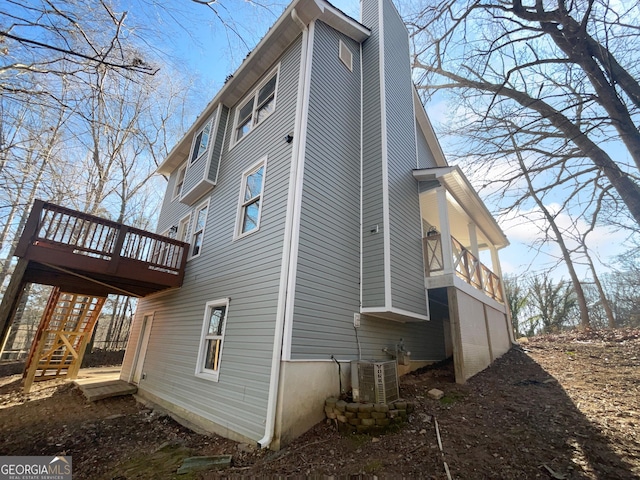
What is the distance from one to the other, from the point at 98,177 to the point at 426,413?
1807 cm

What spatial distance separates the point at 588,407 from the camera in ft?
16.3

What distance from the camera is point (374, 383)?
16.3ft

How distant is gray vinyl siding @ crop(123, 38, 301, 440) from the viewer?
16.9 feet

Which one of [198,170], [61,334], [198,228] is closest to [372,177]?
[198,228]

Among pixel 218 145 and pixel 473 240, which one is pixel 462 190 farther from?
pixel 218 145

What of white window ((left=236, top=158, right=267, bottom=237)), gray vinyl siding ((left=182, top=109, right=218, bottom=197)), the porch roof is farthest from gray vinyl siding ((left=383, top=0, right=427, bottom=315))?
gray vinyl siding ((left=182, top=109, right=218, bottom=197))

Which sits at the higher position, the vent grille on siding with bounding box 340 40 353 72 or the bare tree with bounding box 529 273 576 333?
the vent grille on siding with bounding box 340 40 353 72

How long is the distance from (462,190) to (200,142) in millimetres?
8631

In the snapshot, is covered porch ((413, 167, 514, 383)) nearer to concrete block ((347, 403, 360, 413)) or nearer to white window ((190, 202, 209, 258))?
concrete block ((347, 403, 360, 413))

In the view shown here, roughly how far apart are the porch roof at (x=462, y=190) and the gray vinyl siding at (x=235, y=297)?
13.0 feet

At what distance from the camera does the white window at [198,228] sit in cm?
853

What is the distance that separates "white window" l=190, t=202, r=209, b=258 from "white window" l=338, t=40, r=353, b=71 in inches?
221

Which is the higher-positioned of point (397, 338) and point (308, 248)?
point (308, 248)

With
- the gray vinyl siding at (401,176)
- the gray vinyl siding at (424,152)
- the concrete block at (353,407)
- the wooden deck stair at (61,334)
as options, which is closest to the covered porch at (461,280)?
the gray vinyl siding at (401,176)
